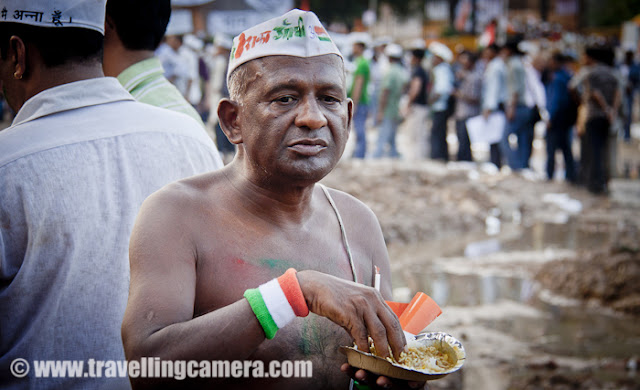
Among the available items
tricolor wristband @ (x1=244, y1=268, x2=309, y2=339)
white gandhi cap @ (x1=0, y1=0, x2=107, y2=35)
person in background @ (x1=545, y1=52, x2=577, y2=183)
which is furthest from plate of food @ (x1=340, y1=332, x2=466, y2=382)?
person in background @ (x1=545, y1=52, x2=577, y2=183)

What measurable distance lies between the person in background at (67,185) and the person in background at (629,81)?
17314 mm

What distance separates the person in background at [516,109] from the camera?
1243cm

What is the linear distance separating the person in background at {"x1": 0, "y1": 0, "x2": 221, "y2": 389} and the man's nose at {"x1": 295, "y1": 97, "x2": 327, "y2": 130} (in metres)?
0.66

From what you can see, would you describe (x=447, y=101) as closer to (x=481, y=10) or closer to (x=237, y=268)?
(x=237, y=268)

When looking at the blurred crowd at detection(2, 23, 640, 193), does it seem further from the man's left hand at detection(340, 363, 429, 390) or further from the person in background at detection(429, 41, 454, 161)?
the man's left hand at detection(340, 363, 429, 390)

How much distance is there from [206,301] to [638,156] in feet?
53.2

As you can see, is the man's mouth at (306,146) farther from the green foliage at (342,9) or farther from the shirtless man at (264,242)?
the green foliage at (342,9)

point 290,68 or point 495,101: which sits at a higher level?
point 290,68

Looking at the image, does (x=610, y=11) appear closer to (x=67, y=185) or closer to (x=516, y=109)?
(x=516, y=109)

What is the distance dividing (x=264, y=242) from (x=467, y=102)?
39.0 ft

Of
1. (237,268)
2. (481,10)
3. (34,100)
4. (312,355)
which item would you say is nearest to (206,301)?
(237,268)

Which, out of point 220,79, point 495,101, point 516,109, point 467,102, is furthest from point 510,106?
point 220,79

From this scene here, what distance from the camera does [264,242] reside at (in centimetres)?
203

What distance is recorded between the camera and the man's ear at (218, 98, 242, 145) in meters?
2.07
